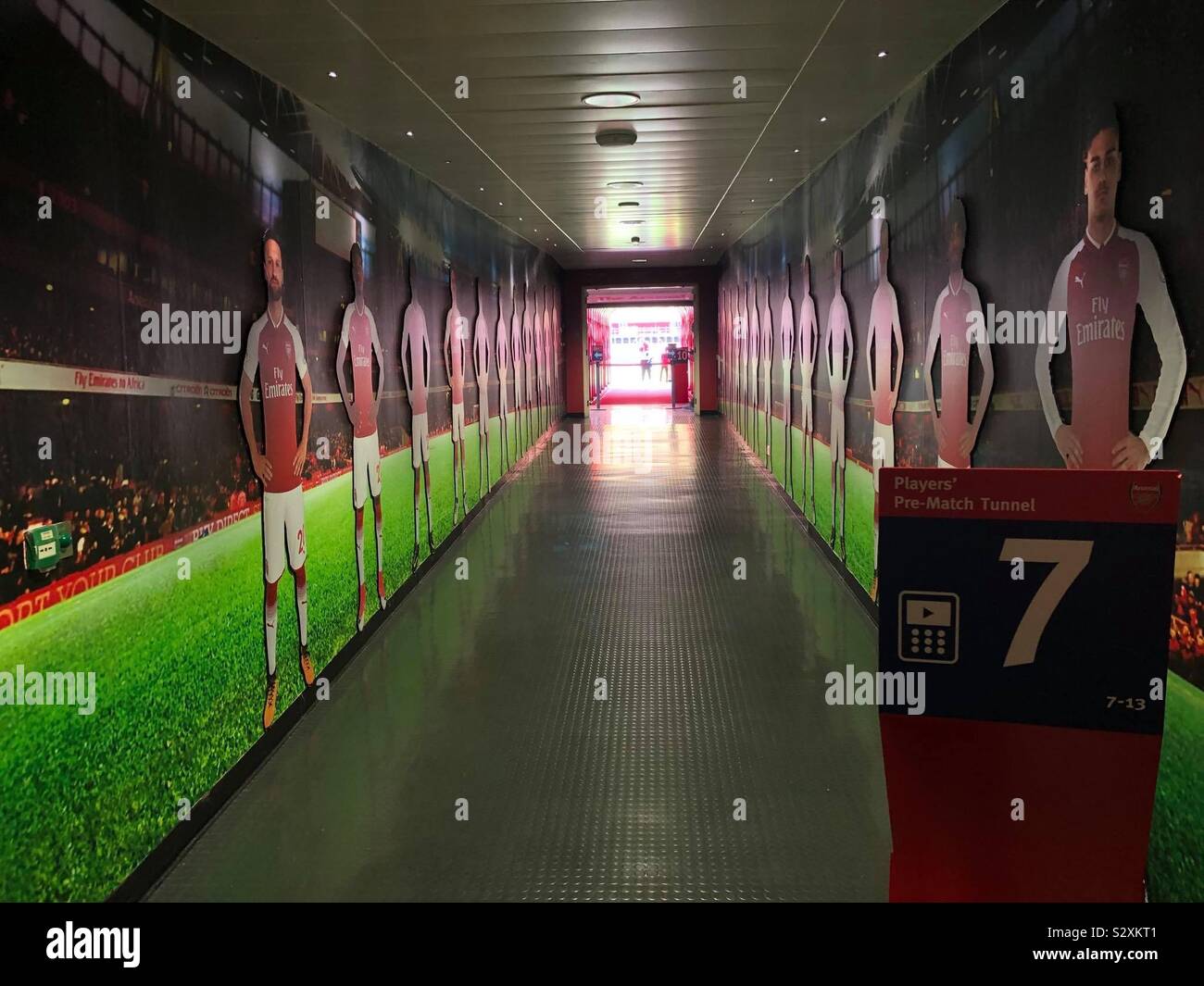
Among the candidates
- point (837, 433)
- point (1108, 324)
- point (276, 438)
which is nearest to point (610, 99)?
point (276, 438)

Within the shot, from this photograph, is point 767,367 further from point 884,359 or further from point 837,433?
point 884,359

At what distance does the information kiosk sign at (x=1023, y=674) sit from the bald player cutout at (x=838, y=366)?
522cm

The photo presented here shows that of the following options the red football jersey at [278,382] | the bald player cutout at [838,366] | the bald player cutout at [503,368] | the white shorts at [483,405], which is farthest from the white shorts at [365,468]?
the bald player cutout at [503,368]

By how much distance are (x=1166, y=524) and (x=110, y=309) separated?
9.37 ft

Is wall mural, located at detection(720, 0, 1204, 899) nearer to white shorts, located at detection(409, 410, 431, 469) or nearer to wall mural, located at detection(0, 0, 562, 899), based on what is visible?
wall mural, located at detection(0, 0, 562, 899)

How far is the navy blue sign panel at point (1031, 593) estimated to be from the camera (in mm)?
1690

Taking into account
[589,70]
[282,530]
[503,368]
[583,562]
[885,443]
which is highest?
[589,70]

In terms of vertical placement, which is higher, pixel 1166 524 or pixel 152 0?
pixel 152 0

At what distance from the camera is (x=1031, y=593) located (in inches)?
68.3

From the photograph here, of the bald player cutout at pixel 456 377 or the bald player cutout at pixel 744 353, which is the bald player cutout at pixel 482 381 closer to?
the bald player cutout at pixel 456 377

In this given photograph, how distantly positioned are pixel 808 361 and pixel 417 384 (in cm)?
359
